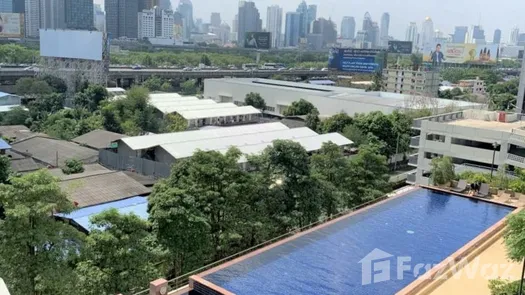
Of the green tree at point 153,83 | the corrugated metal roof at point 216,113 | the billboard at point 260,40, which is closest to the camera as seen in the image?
the corrugated metal roof at point 216,113

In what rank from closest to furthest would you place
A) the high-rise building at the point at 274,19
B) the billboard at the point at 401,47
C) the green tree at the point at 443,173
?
1. the green tree at the point at 443,173
2. the billboard at the point at 401,47
3. the high-rise building at the point at 274,19

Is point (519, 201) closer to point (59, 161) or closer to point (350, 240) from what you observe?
point (350, 240)

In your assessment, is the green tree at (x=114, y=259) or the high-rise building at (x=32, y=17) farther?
the high-rise building at (x=32, y=17)

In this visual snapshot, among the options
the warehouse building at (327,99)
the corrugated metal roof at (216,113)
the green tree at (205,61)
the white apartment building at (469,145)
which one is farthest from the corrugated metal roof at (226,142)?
the green tree at (205,61)

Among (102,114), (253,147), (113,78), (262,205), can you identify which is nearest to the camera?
(262,205)

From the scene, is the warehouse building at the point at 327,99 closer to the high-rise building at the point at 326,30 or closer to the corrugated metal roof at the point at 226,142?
the corrugated metal roof at the point at 226,142

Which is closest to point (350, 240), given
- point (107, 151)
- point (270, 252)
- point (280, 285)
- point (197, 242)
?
point (270, 252)

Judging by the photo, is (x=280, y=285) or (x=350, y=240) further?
(x=350, y=240)
